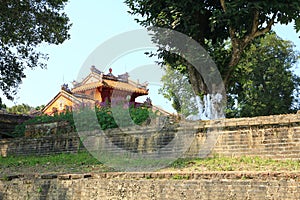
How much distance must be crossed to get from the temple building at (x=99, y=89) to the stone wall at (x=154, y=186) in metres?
13.7

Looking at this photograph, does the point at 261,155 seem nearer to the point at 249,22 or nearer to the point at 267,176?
the point at 267,176

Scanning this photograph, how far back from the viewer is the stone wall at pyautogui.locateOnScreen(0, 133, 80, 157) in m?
10.3

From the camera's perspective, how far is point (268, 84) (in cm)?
2219

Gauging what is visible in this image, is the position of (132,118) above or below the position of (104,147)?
above

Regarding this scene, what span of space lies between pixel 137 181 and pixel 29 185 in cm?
229

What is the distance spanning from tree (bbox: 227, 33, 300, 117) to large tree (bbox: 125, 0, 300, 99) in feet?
28.9

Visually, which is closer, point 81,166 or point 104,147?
point 81,166

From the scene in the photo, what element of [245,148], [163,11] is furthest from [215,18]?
[245,148]

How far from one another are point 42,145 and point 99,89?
11255mm

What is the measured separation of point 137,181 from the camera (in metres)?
5.95

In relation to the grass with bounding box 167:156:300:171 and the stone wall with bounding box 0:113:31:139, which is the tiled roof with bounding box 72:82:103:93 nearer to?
the stone wall with bounding box 0:113:31:139

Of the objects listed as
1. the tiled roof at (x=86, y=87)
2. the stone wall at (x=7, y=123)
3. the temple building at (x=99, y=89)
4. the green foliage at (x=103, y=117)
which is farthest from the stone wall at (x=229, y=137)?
the tiled roof at (x=86, y=87)

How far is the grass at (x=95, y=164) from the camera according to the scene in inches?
253

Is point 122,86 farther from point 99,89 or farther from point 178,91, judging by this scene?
point 178,91
